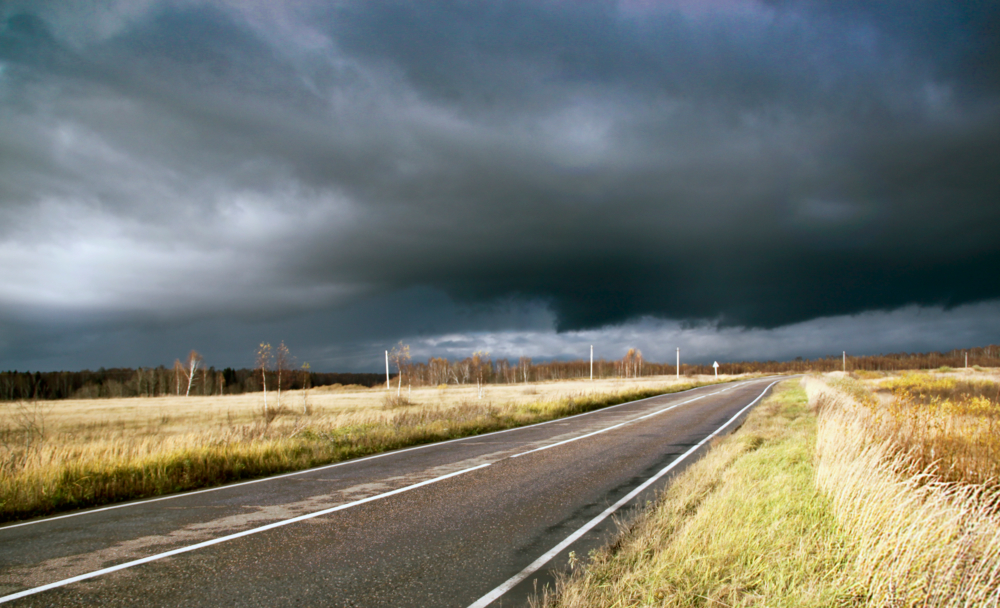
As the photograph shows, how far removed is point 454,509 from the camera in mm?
7574

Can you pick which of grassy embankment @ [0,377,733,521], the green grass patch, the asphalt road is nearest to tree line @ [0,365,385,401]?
grassy embankment @ [0,377,733,521]

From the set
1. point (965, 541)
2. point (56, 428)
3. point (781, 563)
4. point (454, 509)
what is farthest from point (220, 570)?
point (56, 428)

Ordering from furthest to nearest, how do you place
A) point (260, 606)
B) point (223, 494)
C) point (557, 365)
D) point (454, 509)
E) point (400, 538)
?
point (557, 365)
point (223, 494)
point (454, 509)
point (400, 538)
point (260, 606)

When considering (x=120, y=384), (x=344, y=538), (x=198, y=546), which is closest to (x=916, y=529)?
(x=344, y=538)

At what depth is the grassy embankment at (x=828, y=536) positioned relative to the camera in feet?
12.6

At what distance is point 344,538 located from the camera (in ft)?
20.7

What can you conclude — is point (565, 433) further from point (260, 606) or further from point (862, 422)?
point (260, 606)

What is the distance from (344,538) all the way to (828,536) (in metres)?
5.71

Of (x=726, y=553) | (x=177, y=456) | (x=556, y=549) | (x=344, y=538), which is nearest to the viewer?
(x=726, y=553)

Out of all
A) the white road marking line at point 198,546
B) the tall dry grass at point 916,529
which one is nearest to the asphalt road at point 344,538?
the white road marking line at point 198,546

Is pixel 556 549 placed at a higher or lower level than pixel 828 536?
lower

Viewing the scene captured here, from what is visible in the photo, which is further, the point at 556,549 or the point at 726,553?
the point at 556,549

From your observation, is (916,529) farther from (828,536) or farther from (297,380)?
(297,380)

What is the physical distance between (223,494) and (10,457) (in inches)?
209
